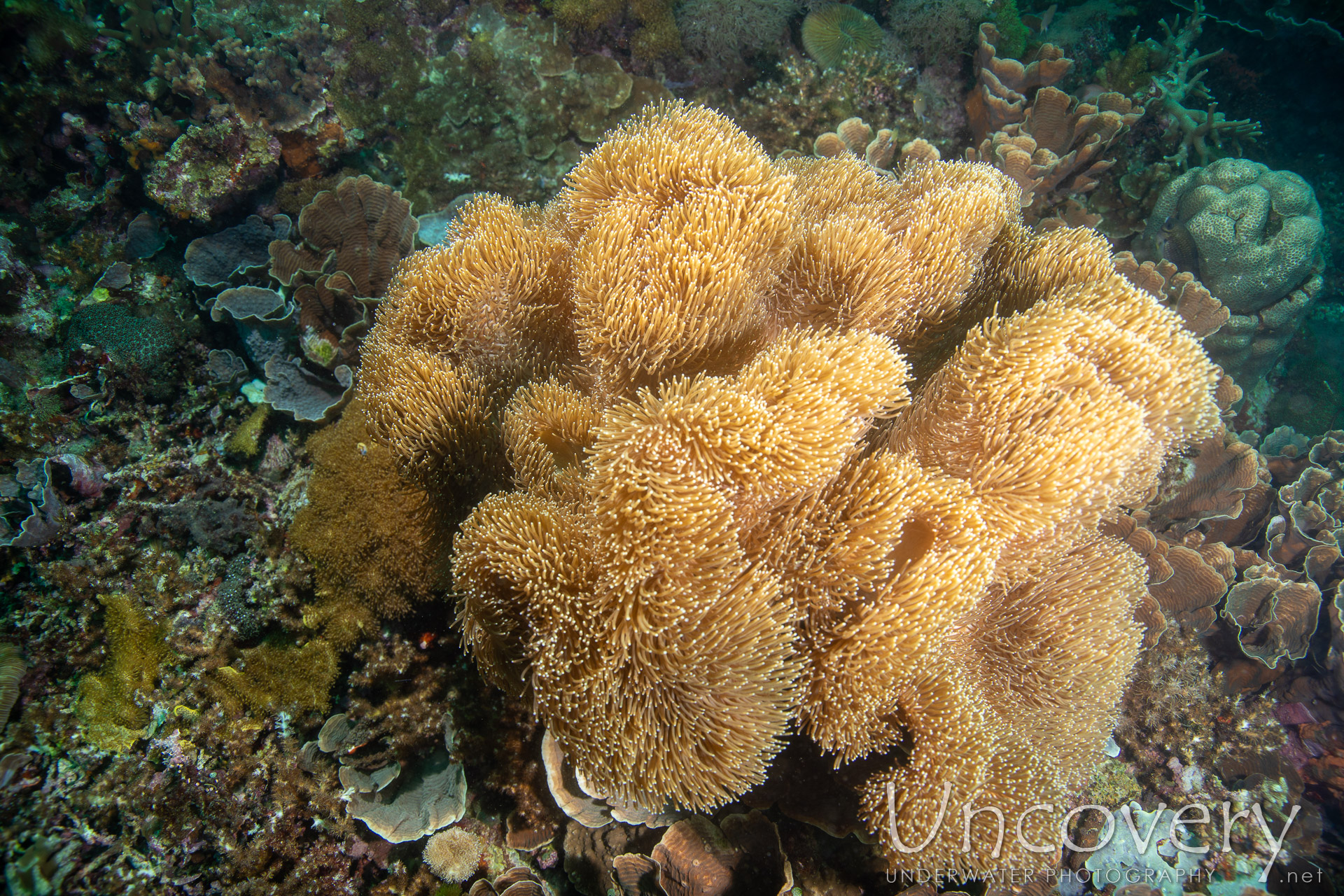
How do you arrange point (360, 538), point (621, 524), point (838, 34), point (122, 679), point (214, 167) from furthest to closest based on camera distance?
point (838, 34)
point (214, 167)
point (360, 538)
point (122, 679)
point (621, 524)

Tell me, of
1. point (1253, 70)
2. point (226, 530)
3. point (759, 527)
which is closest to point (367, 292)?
point (226, 530)

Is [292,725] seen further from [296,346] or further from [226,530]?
[296,346]

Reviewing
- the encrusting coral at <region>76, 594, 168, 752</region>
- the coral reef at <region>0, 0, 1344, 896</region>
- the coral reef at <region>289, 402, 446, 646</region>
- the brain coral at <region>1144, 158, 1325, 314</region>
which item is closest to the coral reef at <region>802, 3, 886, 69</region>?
the coral reef at <region>0, 0, 1344, 896</region>

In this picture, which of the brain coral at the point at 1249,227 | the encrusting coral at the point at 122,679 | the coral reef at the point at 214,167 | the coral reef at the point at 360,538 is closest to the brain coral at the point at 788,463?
the coral reef at the point at 360,538

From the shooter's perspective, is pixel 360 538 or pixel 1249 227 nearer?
pixel 360 538

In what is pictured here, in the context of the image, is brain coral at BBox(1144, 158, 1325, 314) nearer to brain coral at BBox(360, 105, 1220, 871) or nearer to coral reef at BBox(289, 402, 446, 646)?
brain coral at BBox(360, 105, 1220, 871)

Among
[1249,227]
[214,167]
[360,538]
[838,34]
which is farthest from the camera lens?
[838,34]

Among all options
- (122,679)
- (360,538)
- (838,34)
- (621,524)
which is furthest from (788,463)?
(838,34)

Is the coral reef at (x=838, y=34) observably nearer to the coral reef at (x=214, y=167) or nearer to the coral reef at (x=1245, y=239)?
the coral reef at (x=1245, y=239)

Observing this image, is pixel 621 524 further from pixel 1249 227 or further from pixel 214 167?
pixel 1249 227
